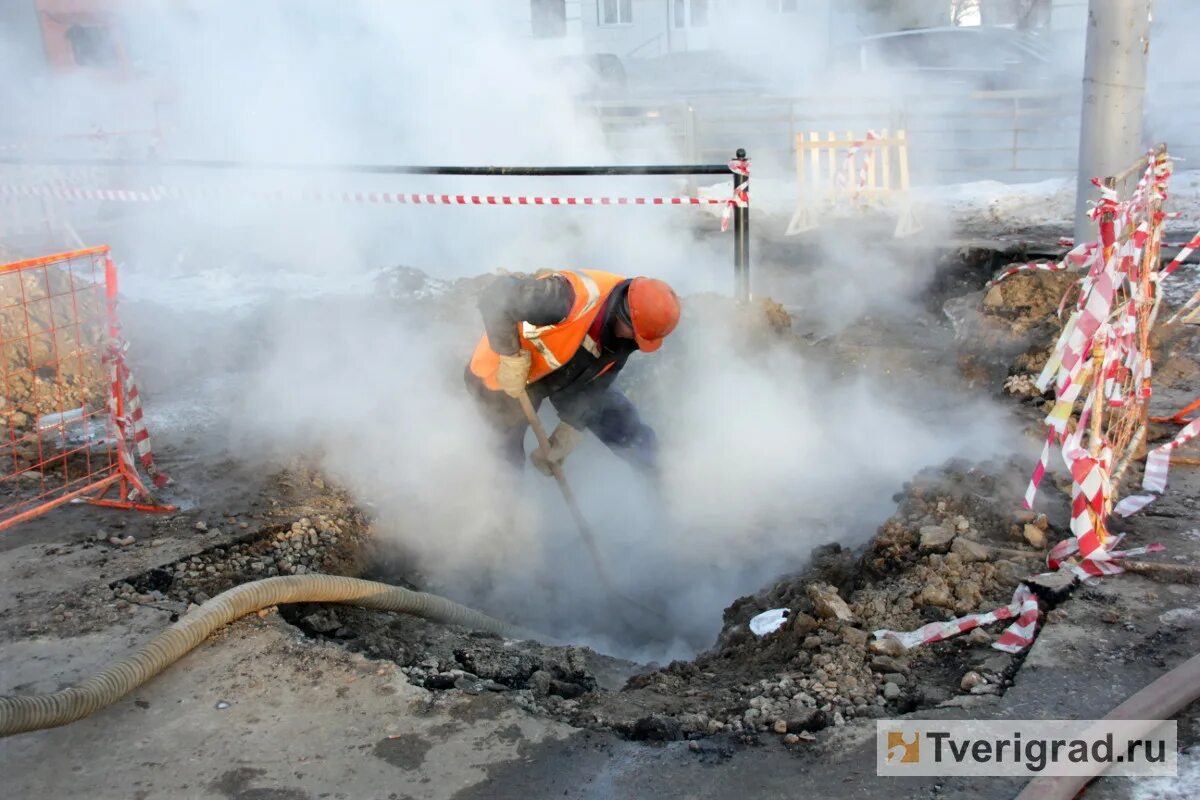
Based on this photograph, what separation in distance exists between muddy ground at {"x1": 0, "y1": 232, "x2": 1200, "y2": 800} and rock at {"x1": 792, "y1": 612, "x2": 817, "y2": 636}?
0.01 meters

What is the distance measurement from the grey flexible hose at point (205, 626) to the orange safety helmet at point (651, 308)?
1.55 meters

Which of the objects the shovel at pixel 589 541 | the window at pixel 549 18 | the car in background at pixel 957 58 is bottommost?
the shovel at pixel 589 541

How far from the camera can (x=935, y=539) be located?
4.14m

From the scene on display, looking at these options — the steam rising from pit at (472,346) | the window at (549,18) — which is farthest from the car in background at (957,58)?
the window at (549,18)

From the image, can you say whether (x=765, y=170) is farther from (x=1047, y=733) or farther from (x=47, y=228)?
(x=1047, y=733)

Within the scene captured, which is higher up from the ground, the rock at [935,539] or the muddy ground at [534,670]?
the rock at [935,539]

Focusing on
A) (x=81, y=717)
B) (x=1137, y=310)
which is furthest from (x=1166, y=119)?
(x=81, y=717)

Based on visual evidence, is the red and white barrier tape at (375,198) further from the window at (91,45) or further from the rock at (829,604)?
the window at (91,45)

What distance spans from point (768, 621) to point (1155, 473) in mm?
2034

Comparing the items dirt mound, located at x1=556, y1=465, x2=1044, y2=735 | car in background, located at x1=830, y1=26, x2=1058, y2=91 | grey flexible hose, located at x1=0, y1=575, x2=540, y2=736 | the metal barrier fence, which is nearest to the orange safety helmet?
dirt mound, located at x1=556, y1=465, x2=1044, y2=735

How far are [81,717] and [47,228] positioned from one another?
9.20 meters

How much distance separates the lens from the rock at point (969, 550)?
3.97m

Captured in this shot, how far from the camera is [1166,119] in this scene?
54.0 feet

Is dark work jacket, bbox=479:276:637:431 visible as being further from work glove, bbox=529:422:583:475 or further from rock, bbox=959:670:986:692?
rock, bbox=959:670:986:692
